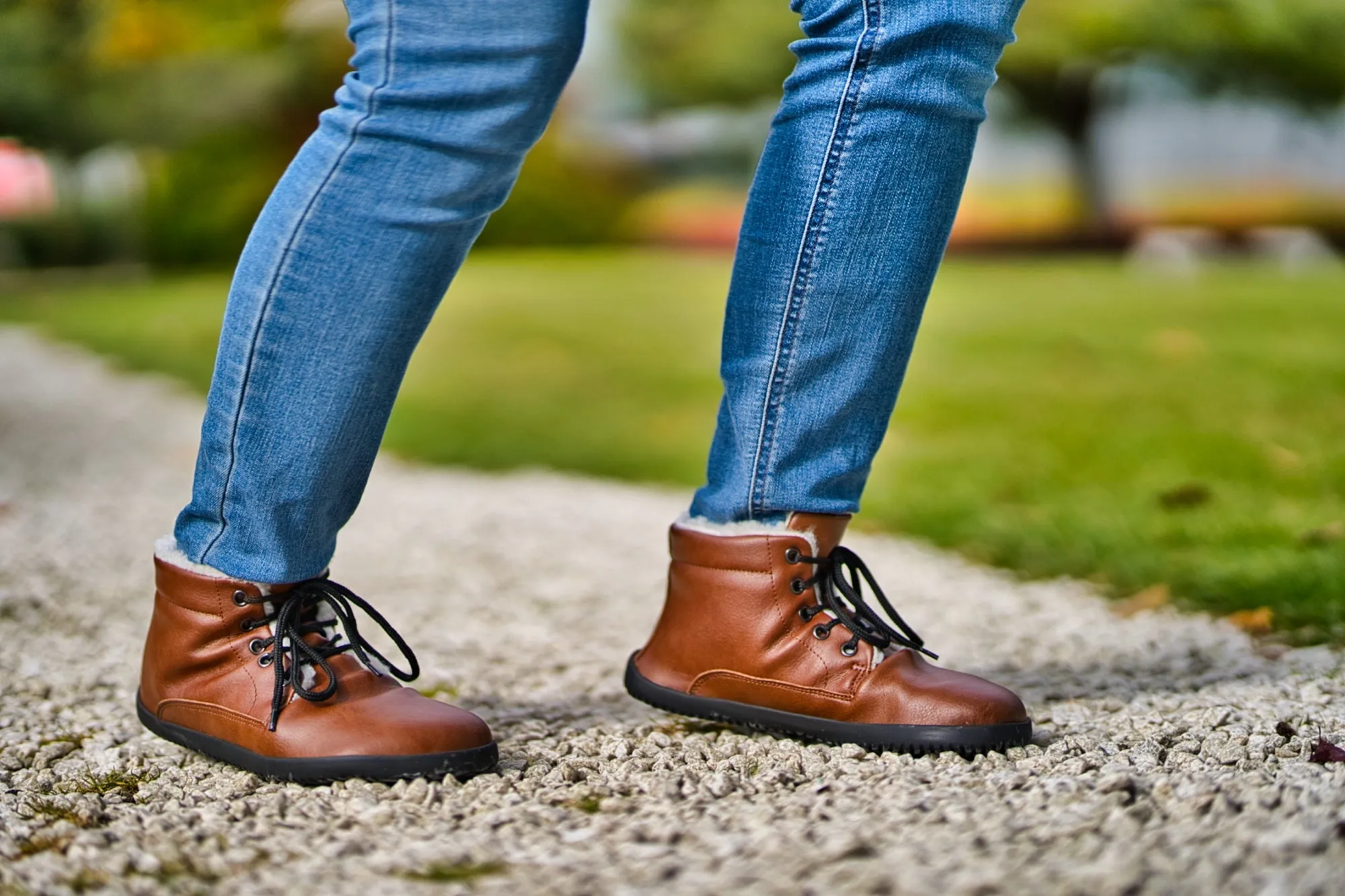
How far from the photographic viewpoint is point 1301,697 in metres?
1.57

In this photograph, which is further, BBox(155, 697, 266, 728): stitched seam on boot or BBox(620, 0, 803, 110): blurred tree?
BBox(620, 0, 803, 110): blurred tree

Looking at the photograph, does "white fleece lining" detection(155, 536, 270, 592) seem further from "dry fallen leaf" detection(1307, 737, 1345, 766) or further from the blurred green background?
the blurred green background

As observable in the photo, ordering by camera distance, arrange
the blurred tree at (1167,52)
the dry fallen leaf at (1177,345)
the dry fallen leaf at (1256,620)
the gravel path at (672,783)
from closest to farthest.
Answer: the gravel path at (672,783)
the dry fallen leaf at (1256,620)
the dry fallen leaf at (1177,345)
the blurred tree at (1167,52)

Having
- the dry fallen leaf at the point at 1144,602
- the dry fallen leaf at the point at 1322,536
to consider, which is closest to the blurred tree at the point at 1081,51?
the dry fallen leaf at the point at 1322,536

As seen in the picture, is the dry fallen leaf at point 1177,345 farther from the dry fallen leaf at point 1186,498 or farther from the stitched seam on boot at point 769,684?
the stitched seam on boot at point 769,684

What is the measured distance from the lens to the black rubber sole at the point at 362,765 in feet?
4.12

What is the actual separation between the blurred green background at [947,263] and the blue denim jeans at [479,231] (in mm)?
1040

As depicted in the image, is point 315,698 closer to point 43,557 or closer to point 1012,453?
point 43,557

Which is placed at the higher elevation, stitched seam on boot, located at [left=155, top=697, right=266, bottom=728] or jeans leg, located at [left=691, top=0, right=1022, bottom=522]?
jeans leg, located at [left=691, top=0, right=1022, bottom=522]

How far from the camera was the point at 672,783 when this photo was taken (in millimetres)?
1272

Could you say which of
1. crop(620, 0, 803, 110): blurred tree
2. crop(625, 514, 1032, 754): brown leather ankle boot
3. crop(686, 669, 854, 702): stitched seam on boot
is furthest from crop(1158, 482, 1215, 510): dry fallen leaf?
crop(620, 0, 803, 110): blurred tree

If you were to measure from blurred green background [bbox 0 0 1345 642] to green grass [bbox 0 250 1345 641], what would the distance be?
19 mm

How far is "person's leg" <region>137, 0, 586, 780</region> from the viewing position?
1181mm

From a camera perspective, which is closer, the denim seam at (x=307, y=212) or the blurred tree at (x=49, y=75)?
the denim seam at (x=307, y=212)
